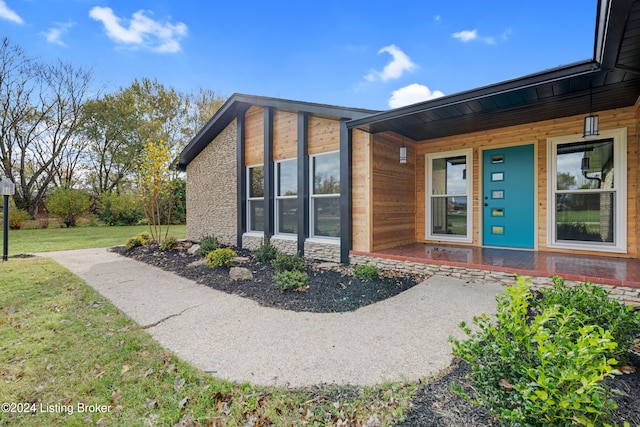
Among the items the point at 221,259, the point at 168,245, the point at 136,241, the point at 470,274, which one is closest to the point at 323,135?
the point at 221,259

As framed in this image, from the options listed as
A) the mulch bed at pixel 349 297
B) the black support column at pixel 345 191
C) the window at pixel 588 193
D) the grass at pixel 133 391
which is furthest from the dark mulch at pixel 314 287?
the window at pixel 588 193

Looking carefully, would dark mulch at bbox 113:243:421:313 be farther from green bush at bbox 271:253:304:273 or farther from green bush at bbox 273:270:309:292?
green bush at bbox 271:253:304:273

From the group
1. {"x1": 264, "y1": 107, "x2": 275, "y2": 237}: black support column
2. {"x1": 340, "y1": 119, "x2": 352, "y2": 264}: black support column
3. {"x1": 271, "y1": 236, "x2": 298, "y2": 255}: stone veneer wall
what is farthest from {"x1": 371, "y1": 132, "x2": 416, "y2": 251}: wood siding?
{"x1": 264, "y1": 107, "x2": 275, "y2": 237}: black support column

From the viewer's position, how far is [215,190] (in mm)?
9953

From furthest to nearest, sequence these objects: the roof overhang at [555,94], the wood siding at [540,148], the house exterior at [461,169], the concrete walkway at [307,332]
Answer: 1. the wood siding at [540,148]
2. the house exterior at [461,169]
3. the roof overhang at [555,94]
4. the concrete walkway at [307,332]

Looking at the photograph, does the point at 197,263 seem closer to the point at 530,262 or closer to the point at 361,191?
the point at 361,191

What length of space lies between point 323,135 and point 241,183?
128 inches

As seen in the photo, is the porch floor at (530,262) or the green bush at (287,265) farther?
the green bush at (287,265)

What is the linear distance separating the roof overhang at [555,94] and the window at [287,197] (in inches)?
93.4

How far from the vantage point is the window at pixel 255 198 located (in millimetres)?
8383

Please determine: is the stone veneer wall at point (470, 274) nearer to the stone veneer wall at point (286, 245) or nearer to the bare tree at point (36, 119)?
the stone veneer wall at point (286, 245)

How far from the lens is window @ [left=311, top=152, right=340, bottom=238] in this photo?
21.4 feet

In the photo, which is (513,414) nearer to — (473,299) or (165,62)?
(473,299)

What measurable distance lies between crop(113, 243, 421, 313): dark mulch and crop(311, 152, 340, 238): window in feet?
2.90
